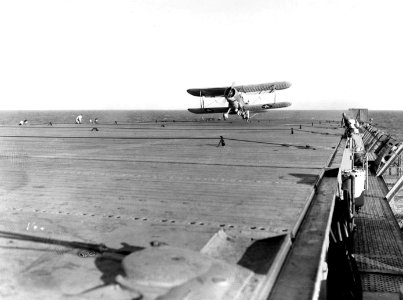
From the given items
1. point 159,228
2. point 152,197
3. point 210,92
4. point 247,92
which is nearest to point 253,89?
point 247,92

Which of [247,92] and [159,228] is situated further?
[247,92]

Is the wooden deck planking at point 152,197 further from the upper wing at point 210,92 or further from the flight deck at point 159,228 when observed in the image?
the upper wing at point 210,92

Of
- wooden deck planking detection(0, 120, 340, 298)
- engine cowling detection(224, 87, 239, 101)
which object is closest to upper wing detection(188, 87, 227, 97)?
engine cowling detection(224, 87, 239, 101)

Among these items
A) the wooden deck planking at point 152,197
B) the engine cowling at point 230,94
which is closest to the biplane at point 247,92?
the engine cowling at point 230,94

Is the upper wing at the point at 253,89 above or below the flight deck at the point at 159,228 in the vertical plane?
above

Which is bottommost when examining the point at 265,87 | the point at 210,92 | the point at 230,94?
the point at 230,94

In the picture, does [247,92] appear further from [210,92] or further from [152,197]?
[152,197]

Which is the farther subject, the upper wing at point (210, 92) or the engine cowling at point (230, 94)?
the upper wing at point (210, 92)

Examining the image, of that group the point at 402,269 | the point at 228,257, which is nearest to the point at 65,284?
the point at 228,257
